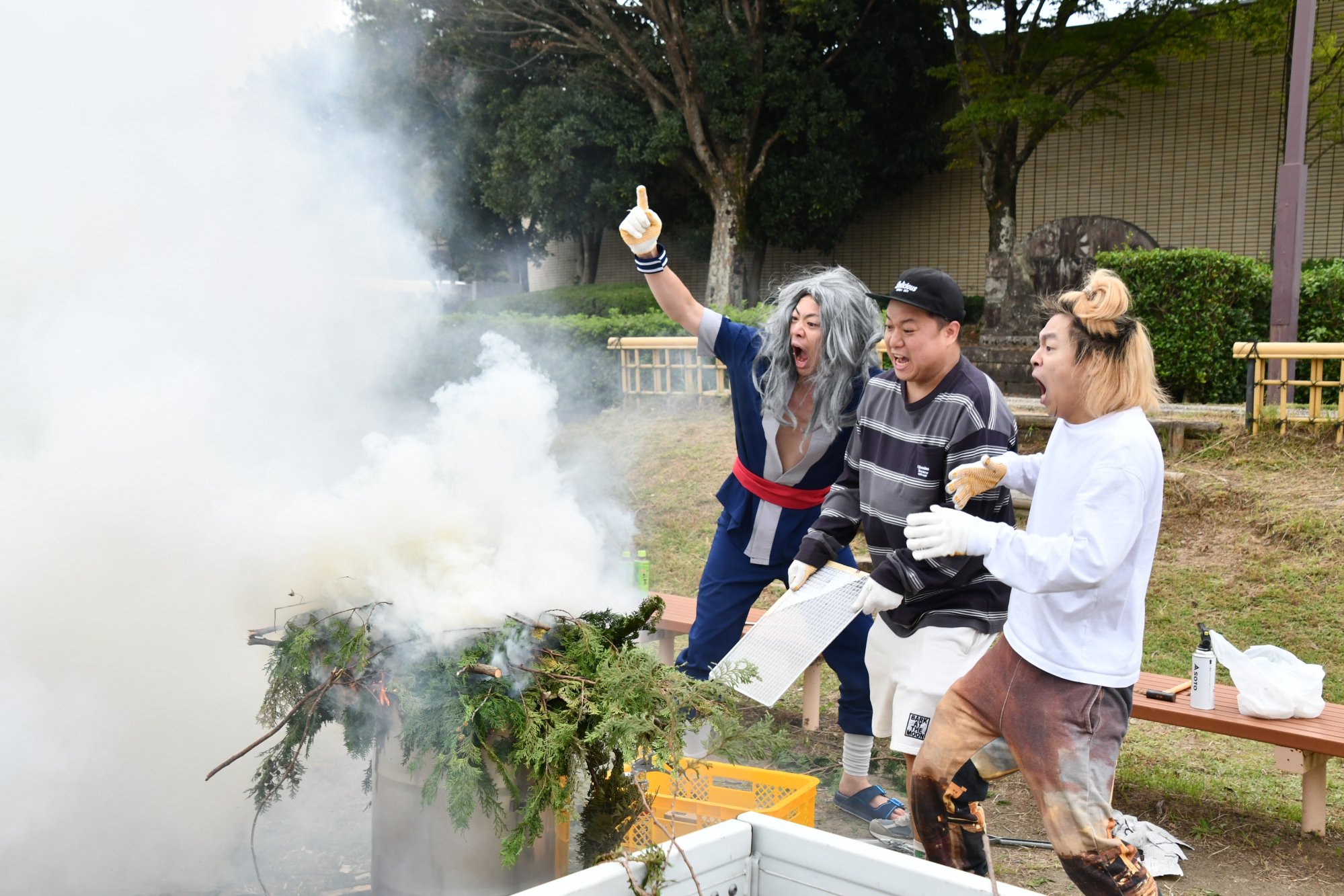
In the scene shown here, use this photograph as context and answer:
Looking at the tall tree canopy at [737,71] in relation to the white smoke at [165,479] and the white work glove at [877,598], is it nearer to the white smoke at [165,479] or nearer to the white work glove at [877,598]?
the white smoke at [165,479]

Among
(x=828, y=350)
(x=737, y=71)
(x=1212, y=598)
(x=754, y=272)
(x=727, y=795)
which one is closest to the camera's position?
(x=727, y=795)

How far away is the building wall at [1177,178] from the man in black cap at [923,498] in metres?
13.3

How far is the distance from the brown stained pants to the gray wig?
3.71ft

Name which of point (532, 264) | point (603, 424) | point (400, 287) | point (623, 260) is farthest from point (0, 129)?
point (532, 264)

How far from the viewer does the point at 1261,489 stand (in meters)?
6.70

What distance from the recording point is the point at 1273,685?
3.57 m

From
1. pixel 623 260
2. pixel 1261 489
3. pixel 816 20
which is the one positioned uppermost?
pixel 816 20

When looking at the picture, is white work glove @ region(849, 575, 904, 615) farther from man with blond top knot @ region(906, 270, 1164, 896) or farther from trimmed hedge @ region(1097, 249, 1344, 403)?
trimmed hedge @ region(1097, 249, 1344, 403)

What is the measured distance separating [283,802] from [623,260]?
1986 cm

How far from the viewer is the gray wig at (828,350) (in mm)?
3453

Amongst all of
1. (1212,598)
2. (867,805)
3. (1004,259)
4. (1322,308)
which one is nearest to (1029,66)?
(1004,259)

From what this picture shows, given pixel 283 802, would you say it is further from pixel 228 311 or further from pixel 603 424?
pixel 603 424

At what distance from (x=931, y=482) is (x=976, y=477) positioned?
0.76 feet

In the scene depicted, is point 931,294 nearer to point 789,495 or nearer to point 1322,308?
point 789,495
